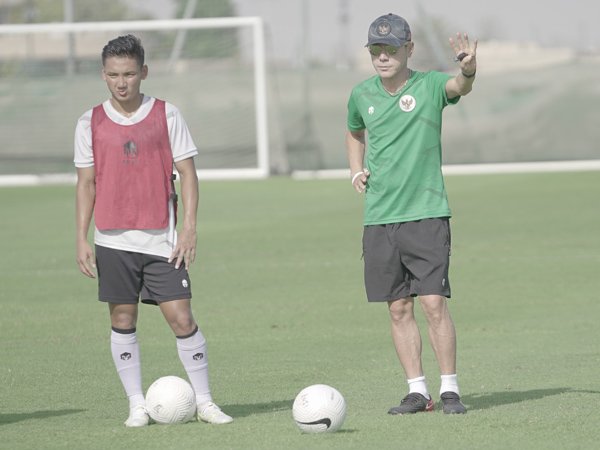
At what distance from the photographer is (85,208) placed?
23.7 ft

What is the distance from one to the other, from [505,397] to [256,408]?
150 centimetres

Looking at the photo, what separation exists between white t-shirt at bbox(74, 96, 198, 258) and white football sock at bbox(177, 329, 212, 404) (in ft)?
1.67

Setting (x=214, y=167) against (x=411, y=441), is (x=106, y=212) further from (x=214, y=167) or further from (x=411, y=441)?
(x=214, y=167)

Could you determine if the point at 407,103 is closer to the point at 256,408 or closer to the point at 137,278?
the point at 137,278

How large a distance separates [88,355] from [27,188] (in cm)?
2066

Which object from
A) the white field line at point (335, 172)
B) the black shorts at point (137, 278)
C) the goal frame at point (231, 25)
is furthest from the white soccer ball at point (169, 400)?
the white field line at point (335, 172)

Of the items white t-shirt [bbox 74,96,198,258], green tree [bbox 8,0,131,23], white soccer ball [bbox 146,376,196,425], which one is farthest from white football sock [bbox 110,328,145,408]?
green tree [bbox 8,0,131,23]

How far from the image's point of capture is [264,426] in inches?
277

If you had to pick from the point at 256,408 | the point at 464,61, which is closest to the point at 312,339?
the point at 256,408

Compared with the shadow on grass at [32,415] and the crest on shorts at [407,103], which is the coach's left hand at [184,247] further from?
the crest on shorts at [407,103]

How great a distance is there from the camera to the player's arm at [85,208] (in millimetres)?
7195

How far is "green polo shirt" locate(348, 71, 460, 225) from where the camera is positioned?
731 cm

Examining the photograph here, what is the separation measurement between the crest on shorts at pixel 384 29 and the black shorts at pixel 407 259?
1063 mm

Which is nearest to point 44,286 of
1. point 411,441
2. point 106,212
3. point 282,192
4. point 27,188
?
point 106,212
